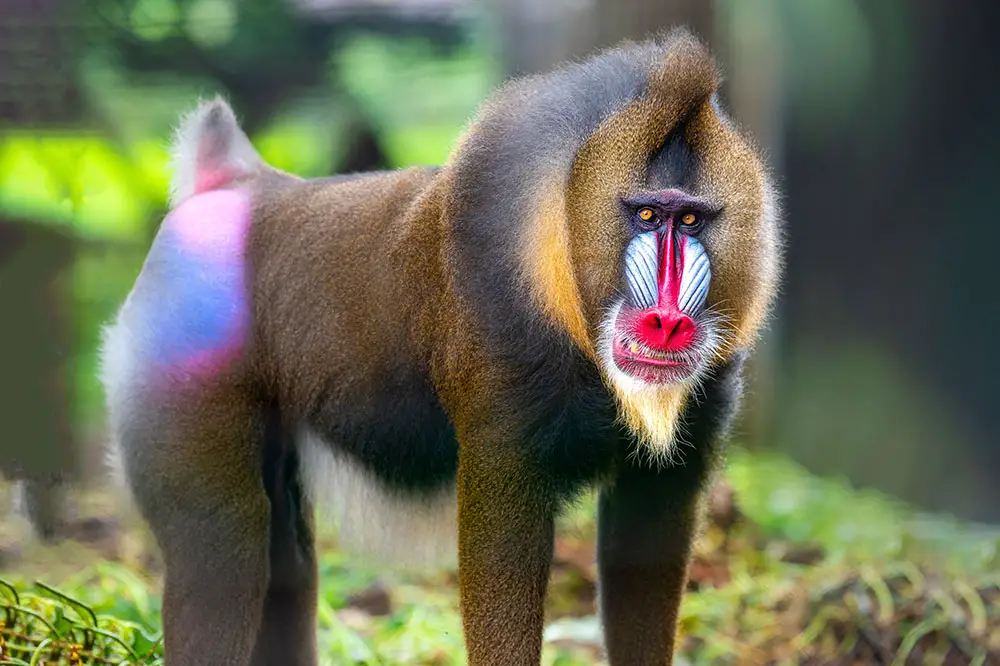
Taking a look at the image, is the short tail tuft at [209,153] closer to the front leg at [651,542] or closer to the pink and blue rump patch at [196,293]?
the pink and blue rump patch at [196,293]

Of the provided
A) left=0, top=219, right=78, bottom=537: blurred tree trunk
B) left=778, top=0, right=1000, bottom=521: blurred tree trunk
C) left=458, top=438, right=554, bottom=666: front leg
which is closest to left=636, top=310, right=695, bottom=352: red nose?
left=458, top=438, right=554, bottom=666: front leg

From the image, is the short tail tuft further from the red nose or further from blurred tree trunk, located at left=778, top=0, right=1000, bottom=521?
blurred tree trunk, located at left=778, top=0, right=1000, bottom=521

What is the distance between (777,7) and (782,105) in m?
1.20

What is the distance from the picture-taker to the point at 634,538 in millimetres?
3166

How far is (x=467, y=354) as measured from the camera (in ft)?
9.02

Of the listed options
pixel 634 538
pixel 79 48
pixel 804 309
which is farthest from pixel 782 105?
pixel 79 48

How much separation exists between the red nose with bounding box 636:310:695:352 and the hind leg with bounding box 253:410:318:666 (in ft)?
3.87

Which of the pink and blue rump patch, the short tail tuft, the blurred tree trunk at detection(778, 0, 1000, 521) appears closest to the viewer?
the pink and blue rump patch

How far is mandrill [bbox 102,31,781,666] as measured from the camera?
8.63 ft

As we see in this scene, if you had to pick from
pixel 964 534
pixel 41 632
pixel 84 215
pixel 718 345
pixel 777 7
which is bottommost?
pixel 964 534

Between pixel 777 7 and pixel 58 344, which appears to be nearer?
pixel 58 344

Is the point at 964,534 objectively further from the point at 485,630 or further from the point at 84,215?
the point at 84,215

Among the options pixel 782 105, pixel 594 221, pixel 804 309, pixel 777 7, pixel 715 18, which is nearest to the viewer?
pixel 594 221

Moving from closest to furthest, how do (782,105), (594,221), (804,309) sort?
(594,221)
(782,105)
(804,309)
